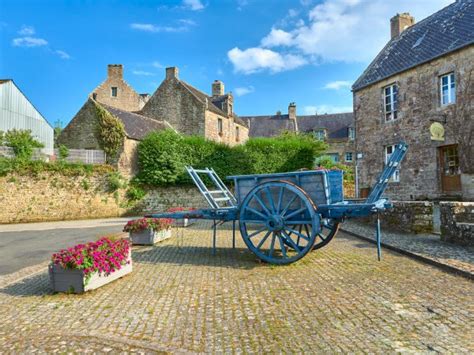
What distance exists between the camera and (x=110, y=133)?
18734 mm

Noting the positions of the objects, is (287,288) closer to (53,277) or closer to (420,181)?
(53,277)

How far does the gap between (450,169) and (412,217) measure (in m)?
6.96

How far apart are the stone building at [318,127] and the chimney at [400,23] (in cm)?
1679

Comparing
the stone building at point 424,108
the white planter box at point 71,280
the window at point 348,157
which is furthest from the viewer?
the window at point 348,157

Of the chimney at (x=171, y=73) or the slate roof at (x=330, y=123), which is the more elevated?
the chimney at (x=171, y=73)

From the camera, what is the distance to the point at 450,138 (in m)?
13.7

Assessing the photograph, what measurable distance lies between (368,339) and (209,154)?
1744cm

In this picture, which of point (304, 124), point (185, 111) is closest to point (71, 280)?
point (185, 111)

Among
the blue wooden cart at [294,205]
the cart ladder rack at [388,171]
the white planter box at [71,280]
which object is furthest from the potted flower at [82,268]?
the cart ladder rack at [388,171]

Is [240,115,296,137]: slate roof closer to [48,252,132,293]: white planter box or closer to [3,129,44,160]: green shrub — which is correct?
[3,129,44,160]: green shrub

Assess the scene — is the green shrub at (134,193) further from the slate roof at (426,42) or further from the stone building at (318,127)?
the stone building at (318,127)

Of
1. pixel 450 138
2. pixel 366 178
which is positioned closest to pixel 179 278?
pixel 450 138

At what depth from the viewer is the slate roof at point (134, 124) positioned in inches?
793

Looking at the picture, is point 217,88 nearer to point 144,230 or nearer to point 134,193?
point 134,193
